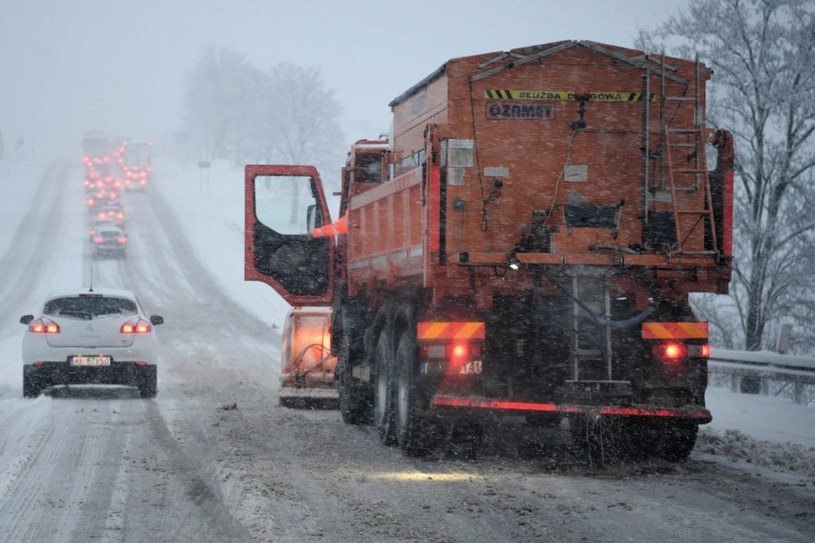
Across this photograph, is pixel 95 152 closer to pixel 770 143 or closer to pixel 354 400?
pixel 770 143

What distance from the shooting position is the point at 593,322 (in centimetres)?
994

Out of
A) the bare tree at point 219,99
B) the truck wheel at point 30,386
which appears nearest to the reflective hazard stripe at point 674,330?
the truck wheel at point 30,386

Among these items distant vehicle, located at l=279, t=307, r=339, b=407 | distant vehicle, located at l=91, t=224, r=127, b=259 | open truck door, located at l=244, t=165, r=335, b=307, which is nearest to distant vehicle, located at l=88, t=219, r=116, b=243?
distant vehicle, located at l=91, t=224, r=127, b=259

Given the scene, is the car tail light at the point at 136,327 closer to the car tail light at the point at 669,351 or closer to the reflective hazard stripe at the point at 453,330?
the reflective hazard stripe at the point at 453,330

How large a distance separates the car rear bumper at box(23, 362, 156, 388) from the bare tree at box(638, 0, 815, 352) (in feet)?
40.9

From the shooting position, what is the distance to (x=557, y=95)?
10648 mm

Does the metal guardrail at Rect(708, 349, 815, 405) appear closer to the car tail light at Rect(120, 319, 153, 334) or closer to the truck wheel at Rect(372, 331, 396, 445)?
the truck wheel at Rect(372, 331, 396, 445)

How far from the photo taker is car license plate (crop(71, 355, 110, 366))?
16.4m

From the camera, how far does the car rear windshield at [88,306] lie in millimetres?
16688

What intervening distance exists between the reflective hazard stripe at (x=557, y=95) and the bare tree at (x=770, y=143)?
13603 millimetres

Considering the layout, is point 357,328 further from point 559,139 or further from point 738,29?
point 738,29

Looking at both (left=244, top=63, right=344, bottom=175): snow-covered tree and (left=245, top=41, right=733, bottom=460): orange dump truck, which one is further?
(left=244, top=63, right=344, bottom=175): snow-covered tree

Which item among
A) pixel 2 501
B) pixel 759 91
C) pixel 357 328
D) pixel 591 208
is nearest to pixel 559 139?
pixel 591 208

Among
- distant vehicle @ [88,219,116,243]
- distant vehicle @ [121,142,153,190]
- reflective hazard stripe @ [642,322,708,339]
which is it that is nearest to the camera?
reflective hazard stripe @ [642,322,708,339]
